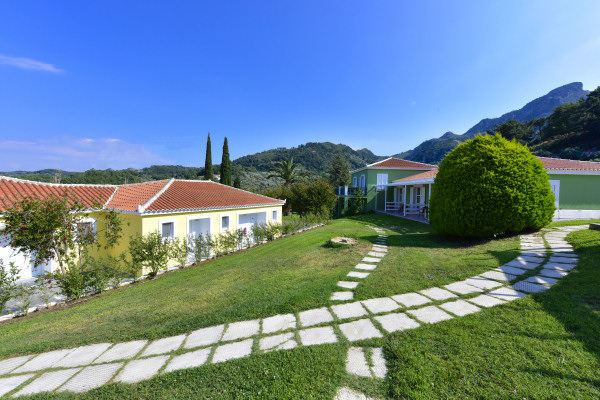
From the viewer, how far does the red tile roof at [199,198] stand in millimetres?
10211

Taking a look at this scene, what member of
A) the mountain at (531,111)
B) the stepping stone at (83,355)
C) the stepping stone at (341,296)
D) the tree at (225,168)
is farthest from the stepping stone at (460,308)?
the mountain at (531,111)

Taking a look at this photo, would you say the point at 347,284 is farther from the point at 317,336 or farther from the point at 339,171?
the point at 339,171

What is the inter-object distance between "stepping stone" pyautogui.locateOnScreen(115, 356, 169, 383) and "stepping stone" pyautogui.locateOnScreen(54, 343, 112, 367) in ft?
2.56

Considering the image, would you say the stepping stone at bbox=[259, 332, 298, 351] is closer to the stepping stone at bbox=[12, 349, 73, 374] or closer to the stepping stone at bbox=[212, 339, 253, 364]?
the stepping stone at bbox=[212, 339, 253, 364]

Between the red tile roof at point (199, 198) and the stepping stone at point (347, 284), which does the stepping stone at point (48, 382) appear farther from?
A: the red tile roof at point (199, 198)

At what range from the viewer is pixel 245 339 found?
11.1ft

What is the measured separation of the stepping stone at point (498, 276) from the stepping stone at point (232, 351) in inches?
206

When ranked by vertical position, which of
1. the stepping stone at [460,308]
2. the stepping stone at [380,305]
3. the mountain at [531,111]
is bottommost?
the stepping stone at [380,305]

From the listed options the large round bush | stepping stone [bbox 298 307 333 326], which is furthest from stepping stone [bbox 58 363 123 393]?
the large round bush

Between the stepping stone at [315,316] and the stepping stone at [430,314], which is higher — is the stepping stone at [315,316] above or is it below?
below

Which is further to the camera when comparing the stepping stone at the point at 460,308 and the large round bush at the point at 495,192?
the large round bush at the point at 495,192

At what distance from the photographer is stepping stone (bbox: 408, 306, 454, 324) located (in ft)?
11.6


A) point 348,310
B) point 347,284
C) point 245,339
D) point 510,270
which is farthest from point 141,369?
point 510,270

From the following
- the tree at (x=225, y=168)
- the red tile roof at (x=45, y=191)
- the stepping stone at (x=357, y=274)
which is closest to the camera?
the stepping stone at (x=357, y=274)
